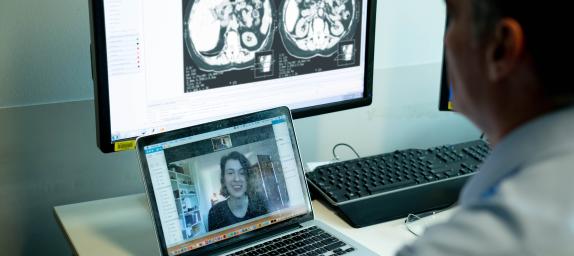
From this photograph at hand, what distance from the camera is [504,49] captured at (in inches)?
26.2

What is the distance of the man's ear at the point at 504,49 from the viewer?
2.14ft

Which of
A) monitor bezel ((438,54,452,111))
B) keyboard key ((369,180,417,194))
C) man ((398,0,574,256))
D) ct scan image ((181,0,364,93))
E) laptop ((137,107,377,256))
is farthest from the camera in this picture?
monitor bezel ((438,54,452,111))

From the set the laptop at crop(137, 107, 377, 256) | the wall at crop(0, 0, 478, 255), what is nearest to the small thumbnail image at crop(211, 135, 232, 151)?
the laptop at crop(137, 107, 377, 256)

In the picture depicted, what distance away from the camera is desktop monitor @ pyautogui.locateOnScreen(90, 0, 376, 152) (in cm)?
114

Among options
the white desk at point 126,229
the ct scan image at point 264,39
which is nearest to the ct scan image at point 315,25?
the ct scan image at point 264,39

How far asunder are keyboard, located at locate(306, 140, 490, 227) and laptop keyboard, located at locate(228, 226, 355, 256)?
10cm

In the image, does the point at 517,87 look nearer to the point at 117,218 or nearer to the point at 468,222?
the point at 468,222

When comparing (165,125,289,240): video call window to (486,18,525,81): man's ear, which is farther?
(165,125,289,240): video call window

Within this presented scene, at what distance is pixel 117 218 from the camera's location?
4.22ft

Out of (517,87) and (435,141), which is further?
(435,141)

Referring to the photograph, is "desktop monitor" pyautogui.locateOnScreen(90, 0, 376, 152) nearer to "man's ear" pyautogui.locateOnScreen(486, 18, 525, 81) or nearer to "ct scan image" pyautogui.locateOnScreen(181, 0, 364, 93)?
"ct scan image" pyautogui.locateOnScreen(181, 0, 364, 93)

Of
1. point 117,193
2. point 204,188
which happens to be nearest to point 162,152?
point 204,188

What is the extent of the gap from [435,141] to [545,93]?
1.15 m

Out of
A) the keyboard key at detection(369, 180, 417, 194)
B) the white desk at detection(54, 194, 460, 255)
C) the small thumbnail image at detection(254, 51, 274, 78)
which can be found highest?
the small thumbnail image at detection(254, 51, 274, 78)
